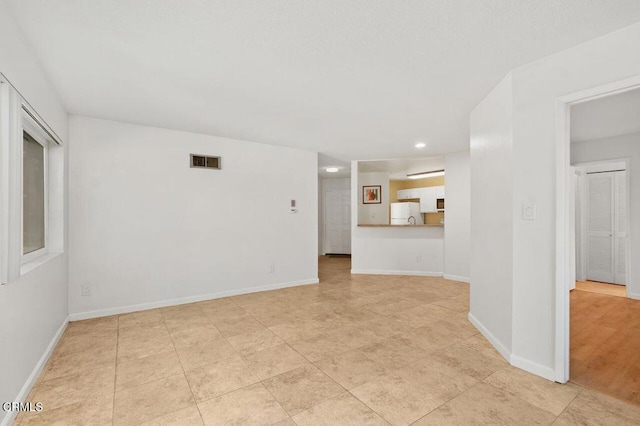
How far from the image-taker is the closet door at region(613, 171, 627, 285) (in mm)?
5059

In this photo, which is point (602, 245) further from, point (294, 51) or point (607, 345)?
point (294, 51)

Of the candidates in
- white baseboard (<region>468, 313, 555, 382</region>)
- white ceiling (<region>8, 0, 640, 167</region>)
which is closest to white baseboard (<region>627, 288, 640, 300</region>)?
white baseboard (<region>468, 313, 555, 382</region>)

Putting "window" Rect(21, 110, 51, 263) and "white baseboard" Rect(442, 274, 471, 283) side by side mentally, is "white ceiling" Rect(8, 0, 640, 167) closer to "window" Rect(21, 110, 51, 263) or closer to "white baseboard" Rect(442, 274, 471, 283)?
"window" Rect(21, 110, 51, 263)

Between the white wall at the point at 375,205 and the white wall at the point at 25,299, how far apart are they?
20.4ft

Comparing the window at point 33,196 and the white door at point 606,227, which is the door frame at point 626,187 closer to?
the white door at point 606,227

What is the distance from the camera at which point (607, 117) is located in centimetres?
358

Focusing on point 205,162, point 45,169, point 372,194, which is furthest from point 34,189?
point 372,194

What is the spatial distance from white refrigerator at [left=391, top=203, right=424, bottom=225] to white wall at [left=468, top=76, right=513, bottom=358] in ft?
15.1

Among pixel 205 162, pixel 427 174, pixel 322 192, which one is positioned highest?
pixel 427 174

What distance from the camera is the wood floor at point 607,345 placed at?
6.93 ft

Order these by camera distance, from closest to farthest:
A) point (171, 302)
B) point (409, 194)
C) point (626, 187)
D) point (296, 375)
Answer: point (296, 375) → point (171, 302) → point (626, 187) → point (409, 194)

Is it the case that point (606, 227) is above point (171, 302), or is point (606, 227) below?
above

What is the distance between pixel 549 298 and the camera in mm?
2170

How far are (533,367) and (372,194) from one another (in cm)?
596
